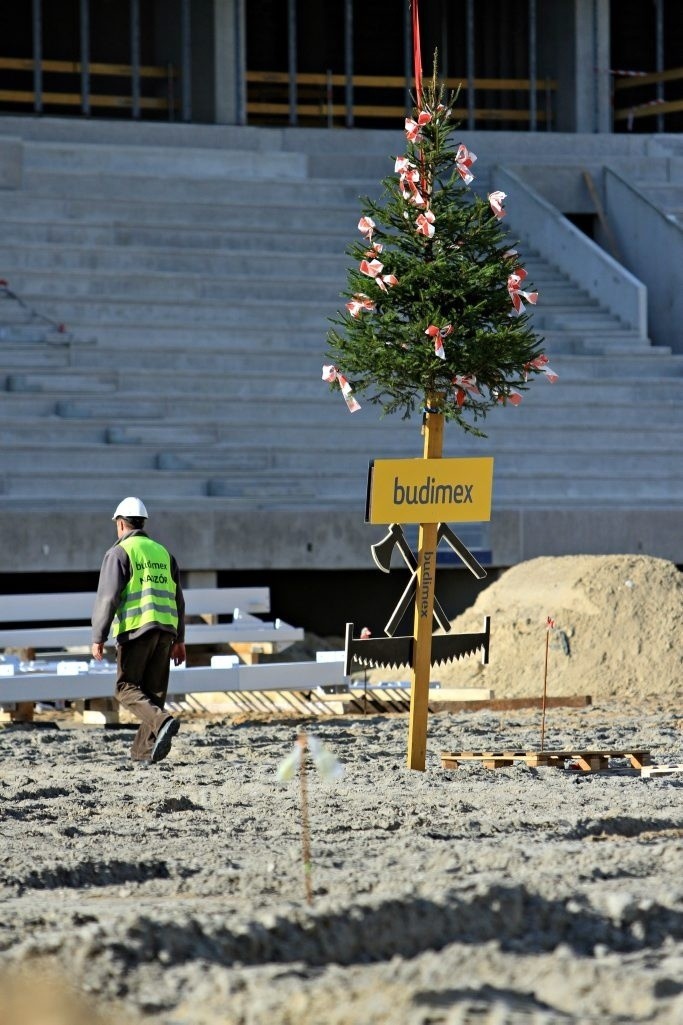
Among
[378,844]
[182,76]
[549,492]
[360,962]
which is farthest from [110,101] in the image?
[360,962]

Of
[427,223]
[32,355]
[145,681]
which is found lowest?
[145,681]

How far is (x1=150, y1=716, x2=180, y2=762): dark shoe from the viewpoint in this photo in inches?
367

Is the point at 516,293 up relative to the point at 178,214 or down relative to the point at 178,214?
down

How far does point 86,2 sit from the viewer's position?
89.5 ft

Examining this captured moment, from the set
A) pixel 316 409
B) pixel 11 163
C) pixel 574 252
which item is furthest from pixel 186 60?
pixel 316 409

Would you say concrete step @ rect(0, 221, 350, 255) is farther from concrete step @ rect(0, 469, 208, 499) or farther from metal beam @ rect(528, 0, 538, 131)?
metal beam @ rect(528, 0, 538, 131)

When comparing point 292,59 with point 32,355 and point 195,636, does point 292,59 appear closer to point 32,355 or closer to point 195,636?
point 32,355

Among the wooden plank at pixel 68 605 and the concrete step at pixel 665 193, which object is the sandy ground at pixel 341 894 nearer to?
the wooden plank at pixel 68 605

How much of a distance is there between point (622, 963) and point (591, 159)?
76.2 ft

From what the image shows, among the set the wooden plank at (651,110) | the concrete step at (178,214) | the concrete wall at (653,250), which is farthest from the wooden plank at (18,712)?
the wooden plank at (651,110)

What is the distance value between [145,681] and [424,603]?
6.40ft

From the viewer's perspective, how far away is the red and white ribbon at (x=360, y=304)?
28.2 feet

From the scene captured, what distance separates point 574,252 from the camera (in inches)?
930

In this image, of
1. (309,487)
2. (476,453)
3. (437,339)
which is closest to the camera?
(437,339)
